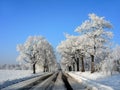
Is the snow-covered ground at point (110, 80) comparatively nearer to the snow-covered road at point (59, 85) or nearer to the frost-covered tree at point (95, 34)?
the snow-covered road at point (59, 85)

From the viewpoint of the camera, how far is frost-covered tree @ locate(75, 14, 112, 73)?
54453 mm

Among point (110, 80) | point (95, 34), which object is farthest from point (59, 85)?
point (95, 34)

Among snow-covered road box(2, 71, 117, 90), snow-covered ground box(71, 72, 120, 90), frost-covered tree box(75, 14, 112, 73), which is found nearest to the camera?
snow-covered road box(2, 71, 117, 90)

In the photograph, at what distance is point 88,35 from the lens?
55.9 metres

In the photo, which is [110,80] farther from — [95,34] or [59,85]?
[95,34]

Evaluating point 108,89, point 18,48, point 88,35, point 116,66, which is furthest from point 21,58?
point 108,89

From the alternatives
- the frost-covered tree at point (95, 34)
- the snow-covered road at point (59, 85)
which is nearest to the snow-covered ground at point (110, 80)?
the snow-covered road at point (59, 85)

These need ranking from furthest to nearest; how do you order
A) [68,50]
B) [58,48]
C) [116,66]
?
[58,48]
[68,50]
[116,66]

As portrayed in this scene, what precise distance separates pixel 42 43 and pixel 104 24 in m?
34.9

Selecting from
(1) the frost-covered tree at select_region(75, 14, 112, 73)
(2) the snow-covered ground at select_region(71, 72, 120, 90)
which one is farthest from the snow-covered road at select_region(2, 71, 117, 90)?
(1) the frost-covered tree at select_region(75, 14, 112, 73)

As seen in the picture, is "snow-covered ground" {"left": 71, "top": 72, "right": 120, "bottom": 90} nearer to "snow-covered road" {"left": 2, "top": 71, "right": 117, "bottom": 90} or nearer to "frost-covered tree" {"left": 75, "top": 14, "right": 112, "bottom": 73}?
"snow-covered road" {"left": 2, "top": 71, "right": 117, "bottom": 90}

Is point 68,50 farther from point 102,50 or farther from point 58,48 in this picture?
point 102,50

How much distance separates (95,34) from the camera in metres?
54.8

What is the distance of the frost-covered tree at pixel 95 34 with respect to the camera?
54453 millimetres
